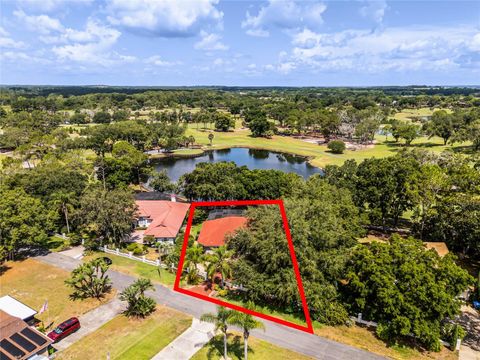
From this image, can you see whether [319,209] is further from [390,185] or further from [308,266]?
[390,185]

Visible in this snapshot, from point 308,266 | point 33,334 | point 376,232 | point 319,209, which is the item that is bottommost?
point 376,232

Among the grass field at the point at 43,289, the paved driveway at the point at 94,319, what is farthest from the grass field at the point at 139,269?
the paved driveway at the point at 94,319

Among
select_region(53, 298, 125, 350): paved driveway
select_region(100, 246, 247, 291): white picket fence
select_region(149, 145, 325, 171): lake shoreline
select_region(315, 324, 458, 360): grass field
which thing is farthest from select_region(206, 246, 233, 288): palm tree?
select_region(149, 145, 325, 171): lake shoreline

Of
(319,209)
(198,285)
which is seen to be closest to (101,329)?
(198,285)

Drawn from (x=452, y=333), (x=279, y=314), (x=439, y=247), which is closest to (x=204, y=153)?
(x=439, y=247)

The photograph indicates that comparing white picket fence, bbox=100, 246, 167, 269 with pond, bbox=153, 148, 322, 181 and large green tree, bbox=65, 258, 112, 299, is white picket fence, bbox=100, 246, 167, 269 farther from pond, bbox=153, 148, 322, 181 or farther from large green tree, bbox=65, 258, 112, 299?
pond, bbox=153, 148, 322, 181

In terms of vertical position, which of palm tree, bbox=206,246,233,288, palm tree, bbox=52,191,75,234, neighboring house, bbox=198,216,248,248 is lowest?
neighboring house, bbox=198,216,248,248

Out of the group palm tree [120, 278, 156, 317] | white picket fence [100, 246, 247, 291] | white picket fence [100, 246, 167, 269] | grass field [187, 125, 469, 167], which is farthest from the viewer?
grass field [187, 125, 469, 167]
